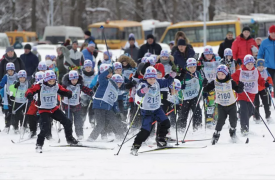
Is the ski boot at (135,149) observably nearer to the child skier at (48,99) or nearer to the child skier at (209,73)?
the child skier at (48,99)

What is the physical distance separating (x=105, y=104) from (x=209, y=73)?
8.46 ft

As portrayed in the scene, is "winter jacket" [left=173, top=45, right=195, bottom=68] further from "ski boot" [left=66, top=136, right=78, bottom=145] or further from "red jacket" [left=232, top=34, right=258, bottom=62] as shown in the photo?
"ski boot" [left=66, top=136, right=78, bottom=145]

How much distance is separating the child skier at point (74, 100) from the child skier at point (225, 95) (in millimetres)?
2565

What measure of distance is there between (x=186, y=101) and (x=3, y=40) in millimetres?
22215

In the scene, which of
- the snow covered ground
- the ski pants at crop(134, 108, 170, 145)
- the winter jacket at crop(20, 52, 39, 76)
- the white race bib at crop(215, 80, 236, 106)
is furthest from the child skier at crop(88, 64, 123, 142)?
the winter jacket at crop(20, 52, 39, 76)

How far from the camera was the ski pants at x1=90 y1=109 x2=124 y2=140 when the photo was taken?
11.0 metres

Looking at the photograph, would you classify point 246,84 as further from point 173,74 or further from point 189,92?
point 173,74

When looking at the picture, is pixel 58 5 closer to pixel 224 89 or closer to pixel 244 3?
pixel 244 3

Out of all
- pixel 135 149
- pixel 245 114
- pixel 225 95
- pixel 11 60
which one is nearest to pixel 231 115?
pixel 225 95

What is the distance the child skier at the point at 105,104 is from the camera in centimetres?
1101

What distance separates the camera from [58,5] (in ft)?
203

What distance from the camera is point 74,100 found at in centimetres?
1162

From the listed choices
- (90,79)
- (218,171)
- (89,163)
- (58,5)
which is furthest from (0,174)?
(58,5)

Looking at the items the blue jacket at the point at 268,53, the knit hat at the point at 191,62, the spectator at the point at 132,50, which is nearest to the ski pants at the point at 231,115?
the knit hat at the point at 191,62
